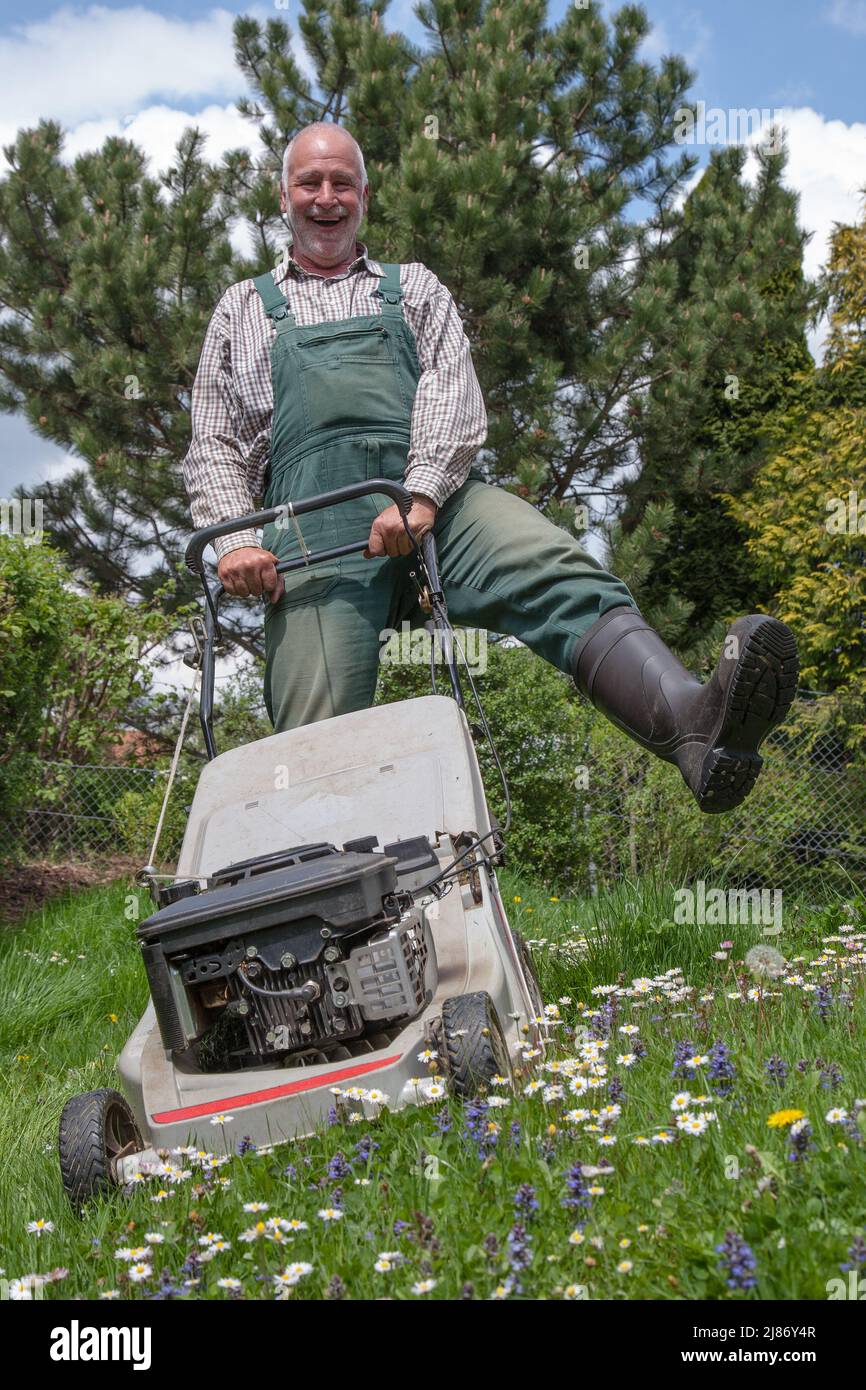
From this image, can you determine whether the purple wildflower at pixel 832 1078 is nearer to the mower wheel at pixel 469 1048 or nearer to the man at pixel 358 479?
the mower wheel at pixel 469 1048

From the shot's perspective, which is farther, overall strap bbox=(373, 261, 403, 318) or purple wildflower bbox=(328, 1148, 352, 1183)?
overall strap bbox=(373, 261, 403, 318)

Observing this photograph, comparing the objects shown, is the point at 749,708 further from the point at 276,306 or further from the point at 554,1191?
the point at 276,306

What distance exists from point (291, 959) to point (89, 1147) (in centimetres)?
48

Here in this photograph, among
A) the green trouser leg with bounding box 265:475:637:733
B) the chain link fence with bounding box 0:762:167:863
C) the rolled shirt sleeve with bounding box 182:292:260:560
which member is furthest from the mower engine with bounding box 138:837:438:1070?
the chain link fence with bounding box 0:762:167:863

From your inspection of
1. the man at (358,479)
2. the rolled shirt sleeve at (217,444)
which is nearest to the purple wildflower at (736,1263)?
the man at (358,479)

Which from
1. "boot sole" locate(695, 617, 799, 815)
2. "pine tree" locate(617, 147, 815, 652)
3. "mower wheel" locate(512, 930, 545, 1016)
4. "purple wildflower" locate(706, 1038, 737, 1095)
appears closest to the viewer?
"purple wildflower" locate(706, 1038, 737, 1095)

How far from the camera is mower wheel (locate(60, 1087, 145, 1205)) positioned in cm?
223

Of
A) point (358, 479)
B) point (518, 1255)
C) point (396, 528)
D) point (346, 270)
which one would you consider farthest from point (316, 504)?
point (518, 1255)

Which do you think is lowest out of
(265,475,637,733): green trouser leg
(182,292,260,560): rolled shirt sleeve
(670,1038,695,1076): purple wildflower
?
(670,1038,695,1076): purple wildflower

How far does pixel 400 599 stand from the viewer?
11.3 feet

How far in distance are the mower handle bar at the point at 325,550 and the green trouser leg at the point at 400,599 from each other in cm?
8

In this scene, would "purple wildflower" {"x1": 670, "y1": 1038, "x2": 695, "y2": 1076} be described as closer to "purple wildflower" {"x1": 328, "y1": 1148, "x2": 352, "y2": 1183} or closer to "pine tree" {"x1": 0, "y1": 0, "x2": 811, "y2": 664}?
"purple wildflower" {"x1": 328, "y1": 1148, "x2": 352, "y2": 1183}

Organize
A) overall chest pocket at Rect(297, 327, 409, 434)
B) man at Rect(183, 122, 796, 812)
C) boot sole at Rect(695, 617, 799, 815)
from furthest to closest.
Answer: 1. overall chest pocket at Rect(297, 327, 409, 434)
2. man at Rect(183, 122, 796, 812)
3. boot sole at Rect(695, 617, 799, 815)

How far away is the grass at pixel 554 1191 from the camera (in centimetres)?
163
